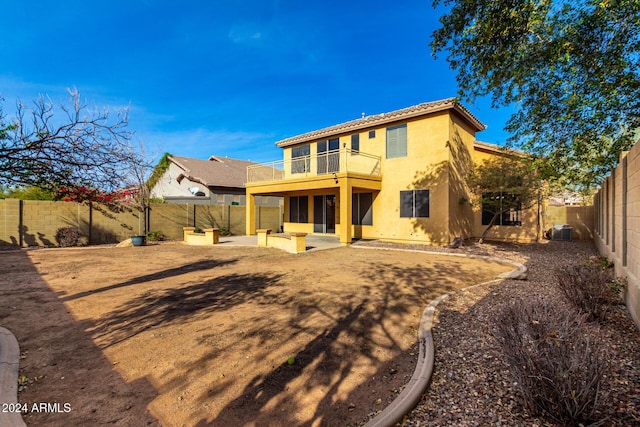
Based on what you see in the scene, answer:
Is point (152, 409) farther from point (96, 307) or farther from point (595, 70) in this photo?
point (595, 70)

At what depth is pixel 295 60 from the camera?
18.5 metres

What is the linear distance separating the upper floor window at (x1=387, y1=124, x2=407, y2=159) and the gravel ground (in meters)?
10.4

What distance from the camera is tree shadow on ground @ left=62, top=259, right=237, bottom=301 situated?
6.46 meters

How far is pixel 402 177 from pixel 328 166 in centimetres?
368

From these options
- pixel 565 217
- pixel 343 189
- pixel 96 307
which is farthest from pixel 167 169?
pixel 565 217

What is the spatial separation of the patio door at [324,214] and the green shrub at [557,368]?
1511cm

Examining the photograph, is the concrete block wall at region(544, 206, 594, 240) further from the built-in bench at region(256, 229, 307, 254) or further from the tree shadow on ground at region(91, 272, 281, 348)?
the tree shadow on ground at region(91, 272, 281, 348)

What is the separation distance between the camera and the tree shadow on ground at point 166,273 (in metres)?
6.46

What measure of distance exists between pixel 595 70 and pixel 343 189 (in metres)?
8.85

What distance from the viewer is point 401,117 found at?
14586 millimetres

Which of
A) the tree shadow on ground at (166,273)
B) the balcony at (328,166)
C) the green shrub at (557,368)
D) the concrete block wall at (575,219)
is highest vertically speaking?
the balcony at (328,166)

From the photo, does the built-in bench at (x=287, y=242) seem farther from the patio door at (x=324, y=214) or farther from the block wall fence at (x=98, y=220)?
the block wall fence at (x=98, y=220)

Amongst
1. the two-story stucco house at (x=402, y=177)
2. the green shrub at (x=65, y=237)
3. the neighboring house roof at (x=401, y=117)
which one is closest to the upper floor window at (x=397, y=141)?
the two-story stucco house at (x=402, y=177)

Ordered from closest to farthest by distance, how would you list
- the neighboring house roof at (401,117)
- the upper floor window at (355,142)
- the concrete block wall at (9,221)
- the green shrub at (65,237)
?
the concrete block wall at (9,221)
the neighboring house roof at (401,117)
the green shrub at (65,237)
the upper floor window at (355,142)
